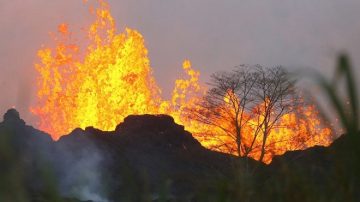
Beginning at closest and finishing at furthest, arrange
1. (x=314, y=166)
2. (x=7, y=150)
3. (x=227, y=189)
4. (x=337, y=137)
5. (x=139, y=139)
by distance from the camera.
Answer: (x=7, y=150), (x=337, y=137), (x=227, y=189), (x=314, y=166), (x=139, y=139)

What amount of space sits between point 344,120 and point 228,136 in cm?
4574

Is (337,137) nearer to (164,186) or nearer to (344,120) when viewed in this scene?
(344,120)

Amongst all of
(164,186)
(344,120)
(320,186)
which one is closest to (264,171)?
(320,186)

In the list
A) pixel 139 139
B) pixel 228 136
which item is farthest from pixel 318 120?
pixel 139 139

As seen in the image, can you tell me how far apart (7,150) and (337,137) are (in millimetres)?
851

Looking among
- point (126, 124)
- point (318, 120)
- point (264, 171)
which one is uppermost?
point (126, 124)

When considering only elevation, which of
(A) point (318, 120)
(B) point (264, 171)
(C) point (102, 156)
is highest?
(C) point (102, 156)

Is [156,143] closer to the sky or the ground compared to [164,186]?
closer to the sky

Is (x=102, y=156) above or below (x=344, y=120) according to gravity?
above

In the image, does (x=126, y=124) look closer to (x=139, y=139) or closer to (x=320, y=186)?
(x=139, y=139)

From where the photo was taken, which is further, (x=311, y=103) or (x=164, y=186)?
(x=164, y=186)

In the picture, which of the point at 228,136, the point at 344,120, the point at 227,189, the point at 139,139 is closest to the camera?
the point at 344,120

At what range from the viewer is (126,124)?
5575cm

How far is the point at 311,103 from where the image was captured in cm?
169
